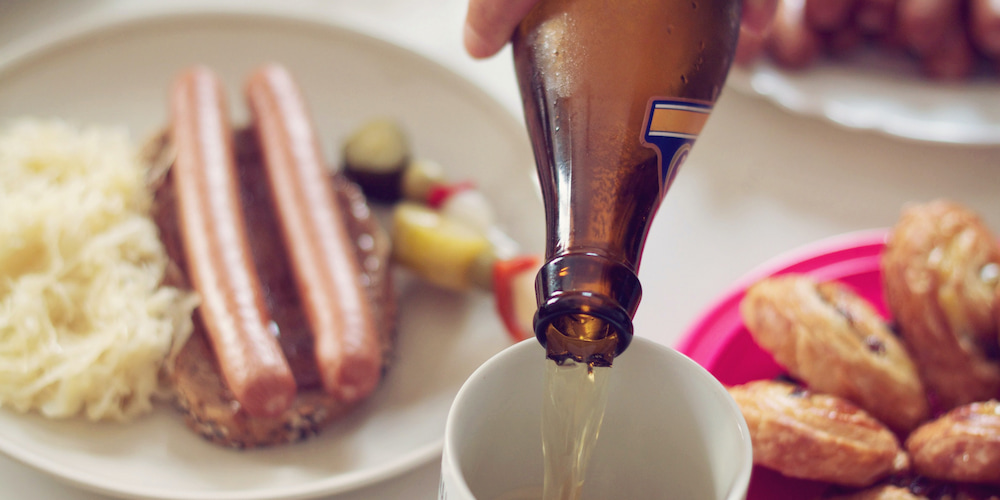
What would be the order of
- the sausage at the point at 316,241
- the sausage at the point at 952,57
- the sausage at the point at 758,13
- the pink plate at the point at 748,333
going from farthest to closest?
the sausage at the point at 952,57 < the sausage at the point at 758,13 < the sausage at the point at 316,241 < the pink plate at the point at 748,333

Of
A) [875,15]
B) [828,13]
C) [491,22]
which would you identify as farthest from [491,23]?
[875,15]

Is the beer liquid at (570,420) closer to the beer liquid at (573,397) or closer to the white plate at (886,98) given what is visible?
the beer liquid at (573,397)

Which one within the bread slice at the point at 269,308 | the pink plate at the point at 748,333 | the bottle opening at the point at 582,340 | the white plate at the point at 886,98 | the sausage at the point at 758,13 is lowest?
the bread slice at the point at 269,308

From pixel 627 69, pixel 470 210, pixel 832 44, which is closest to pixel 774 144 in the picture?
pixel 832 44

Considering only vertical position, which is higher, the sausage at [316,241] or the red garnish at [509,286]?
the sausage at [316,241]

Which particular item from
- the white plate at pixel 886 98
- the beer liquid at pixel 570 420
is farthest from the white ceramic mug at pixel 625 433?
the white plate at pixel 886 98

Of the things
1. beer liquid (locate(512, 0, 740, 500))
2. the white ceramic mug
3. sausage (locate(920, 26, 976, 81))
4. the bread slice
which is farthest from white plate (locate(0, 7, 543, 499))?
sausage (locate(920, 26, 976, 81))
